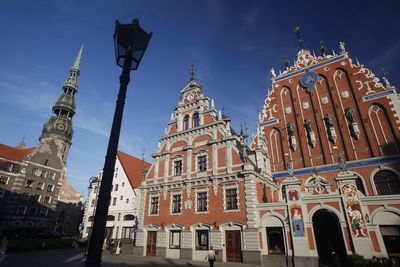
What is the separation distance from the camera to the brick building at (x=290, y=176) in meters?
16.5

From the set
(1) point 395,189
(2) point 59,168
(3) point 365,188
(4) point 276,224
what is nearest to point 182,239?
(4) point 276,224

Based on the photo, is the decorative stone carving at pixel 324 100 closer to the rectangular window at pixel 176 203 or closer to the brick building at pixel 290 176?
the brick building at pixel 290 176

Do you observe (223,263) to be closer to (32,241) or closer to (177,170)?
(177,170)

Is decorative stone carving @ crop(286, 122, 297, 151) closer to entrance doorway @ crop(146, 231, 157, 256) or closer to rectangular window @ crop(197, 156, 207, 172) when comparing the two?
rectangular window @ crop(197, 156, 207, 172)

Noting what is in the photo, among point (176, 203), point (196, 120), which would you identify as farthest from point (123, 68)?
point (196, 120)

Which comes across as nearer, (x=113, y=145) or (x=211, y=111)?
(x=113, y=145)

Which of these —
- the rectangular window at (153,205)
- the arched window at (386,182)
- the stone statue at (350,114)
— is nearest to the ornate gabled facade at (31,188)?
the rectangular window at (153,205)

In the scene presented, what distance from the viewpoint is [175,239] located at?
22.9 metres

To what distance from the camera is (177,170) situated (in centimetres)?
2588

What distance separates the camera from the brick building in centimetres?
1645

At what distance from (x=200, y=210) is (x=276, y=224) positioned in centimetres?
722

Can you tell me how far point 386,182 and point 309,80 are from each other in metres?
13.4

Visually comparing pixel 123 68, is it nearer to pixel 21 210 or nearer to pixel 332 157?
pixel 332 157

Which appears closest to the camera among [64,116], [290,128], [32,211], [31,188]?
[290,128]
